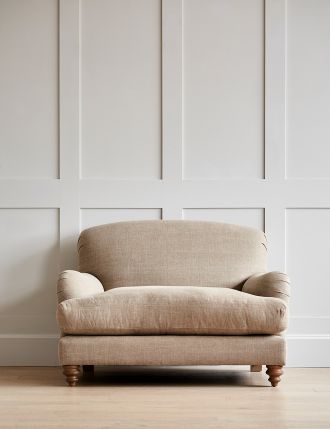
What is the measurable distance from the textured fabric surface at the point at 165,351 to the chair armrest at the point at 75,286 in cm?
23

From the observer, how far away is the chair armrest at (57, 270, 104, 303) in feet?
12.6

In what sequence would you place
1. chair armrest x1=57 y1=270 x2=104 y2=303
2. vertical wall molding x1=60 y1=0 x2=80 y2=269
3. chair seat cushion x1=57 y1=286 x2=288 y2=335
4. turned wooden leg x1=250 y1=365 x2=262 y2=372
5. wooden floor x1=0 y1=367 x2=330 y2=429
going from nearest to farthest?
wooden floor x1=0 y1=367 x2=330 y2=429, chair seat cushion x1=57 y1=286 x2=288 y2=335, chair armrest x1=57 y1=270 x2=104 y2=303, turned wooden leg x1=250 y1=365 x2=262 y2=372, vertical wall molding x1=60 y1=0 x2=80 y2=269

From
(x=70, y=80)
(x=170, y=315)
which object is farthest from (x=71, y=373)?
(x=70, y=80)

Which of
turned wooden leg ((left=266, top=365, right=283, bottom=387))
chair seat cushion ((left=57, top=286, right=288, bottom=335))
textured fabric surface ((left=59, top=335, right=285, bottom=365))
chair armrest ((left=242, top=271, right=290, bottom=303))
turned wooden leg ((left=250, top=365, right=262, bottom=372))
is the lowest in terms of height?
turned wooden leg ((left=250, top=365, right=262, bottom=372))

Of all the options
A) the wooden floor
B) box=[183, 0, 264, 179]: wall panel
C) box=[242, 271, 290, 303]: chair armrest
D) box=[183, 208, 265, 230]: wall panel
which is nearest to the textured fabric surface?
the wooden floor

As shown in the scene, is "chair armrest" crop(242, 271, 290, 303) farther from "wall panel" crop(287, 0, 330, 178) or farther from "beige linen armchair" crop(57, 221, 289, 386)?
"wall panel" crop(287, 0, 330, 178)

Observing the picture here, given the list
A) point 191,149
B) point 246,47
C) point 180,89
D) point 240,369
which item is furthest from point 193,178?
point 240,369

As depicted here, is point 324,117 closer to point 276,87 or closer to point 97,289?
point 276,87

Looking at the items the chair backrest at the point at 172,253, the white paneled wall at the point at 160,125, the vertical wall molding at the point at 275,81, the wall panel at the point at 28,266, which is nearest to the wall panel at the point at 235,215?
the white paneled wall at the point at 160,125

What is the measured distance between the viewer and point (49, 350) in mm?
4535

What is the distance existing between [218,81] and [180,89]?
0.79ft

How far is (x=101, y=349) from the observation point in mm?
3723

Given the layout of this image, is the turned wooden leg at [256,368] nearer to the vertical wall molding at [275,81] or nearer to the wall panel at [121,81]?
the vertical wall molding at [275,81]

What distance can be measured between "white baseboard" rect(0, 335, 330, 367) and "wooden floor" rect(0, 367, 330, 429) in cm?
15
